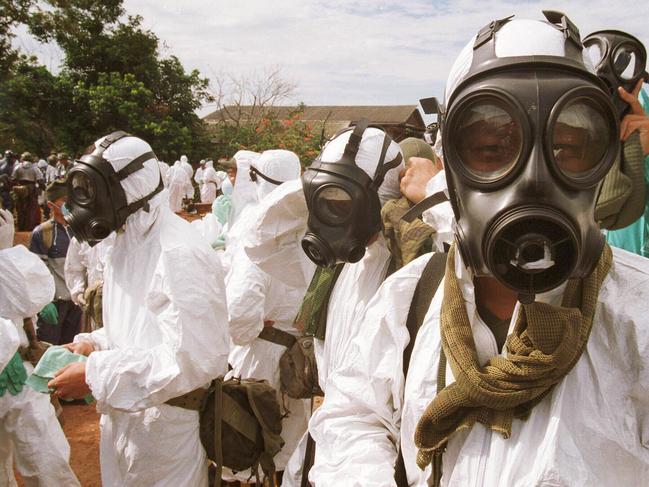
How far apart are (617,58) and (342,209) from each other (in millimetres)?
1086

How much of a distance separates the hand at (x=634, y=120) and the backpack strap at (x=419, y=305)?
88 centimetres

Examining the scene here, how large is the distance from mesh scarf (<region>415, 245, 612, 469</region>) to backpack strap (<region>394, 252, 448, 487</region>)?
201 millimetres

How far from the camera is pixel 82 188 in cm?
273

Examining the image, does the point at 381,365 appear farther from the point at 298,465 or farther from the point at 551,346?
the point at 298,465

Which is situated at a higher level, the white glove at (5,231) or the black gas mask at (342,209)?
the black gas mask at (342,209)

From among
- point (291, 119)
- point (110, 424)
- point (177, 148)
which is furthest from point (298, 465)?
point (291, 119)

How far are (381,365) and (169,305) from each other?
1.27 m

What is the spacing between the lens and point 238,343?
3611 mm

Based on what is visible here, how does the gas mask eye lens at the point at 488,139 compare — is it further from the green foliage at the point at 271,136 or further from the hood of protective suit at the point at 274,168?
the green foliage at the point at 271,136

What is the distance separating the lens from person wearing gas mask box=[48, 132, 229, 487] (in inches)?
93.7

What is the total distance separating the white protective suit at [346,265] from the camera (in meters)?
2.27

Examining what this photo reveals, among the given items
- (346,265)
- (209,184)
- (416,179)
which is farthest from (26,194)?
(416,179)

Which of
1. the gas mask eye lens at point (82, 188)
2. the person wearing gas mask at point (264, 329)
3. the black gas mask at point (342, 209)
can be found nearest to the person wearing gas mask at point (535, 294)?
the black gas mask at point (342, 209)

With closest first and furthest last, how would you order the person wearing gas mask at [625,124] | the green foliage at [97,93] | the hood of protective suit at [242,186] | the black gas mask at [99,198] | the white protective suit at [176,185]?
the person wearing gas mask at [625,124] < the black gas mask at [99,198] < the hood of protective suit at [242,186] < the white protective suit at [176,185] < the green foliage at [97,93]
